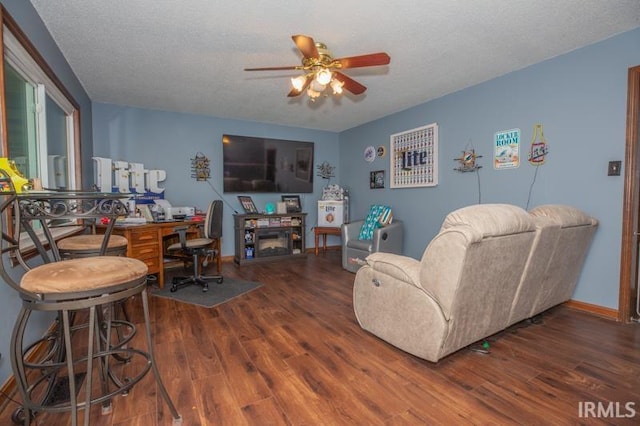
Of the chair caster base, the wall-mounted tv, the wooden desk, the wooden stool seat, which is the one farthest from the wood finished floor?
the wall-mounted tv

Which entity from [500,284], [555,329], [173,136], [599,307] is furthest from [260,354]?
[173,136]

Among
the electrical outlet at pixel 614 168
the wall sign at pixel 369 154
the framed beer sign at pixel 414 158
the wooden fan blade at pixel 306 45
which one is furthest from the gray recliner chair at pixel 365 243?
the wooden fan blade at pixel 306 45

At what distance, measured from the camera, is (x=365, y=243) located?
384 centimetres

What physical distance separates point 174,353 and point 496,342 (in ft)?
7.36

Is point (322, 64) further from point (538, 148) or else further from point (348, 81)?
point (538, 148)

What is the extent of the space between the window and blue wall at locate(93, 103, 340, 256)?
91cm

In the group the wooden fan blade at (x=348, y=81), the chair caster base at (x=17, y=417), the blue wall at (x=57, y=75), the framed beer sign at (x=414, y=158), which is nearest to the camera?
the chair caster base at (x=17, y=417)

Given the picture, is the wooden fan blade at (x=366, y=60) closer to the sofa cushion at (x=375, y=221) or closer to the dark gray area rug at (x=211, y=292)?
the sofa cushion at (x=375, y=221)

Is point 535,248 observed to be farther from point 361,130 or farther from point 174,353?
point 361,130

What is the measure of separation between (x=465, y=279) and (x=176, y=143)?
4.34 metres

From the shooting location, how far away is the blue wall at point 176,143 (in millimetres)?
4008

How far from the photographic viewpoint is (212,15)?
2059mm

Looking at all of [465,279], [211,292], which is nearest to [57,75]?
[211,292]

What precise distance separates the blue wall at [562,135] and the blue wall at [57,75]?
397 cm
